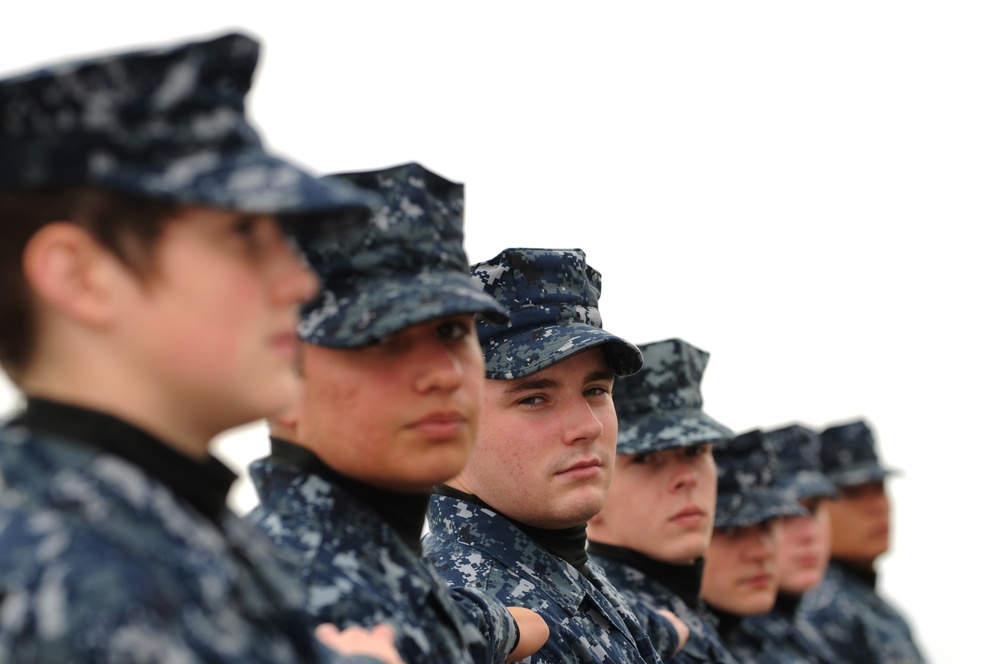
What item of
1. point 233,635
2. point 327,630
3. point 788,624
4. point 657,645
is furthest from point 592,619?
point 788,624

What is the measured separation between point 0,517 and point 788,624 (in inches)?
264

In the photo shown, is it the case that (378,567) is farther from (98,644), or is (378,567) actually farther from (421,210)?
(98,644)

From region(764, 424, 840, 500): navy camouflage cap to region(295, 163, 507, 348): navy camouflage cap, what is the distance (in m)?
5.55

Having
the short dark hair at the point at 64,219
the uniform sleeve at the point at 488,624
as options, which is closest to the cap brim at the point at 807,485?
the uniform sleeve at the point at 488,624

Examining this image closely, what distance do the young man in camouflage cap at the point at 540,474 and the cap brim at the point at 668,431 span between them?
3.75 feet

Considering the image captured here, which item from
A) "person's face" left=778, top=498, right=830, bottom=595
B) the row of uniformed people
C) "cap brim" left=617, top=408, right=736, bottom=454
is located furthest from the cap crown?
the row of uniformed people

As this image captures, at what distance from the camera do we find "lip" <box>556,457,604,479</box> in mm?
4312

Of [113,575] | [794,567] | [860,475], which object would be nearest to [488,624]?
[113,575]

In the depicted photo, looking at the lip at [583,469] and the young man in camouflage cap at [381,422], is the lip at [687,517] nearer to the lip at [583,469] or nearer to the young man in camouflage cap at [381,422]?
the lip at [583,469]

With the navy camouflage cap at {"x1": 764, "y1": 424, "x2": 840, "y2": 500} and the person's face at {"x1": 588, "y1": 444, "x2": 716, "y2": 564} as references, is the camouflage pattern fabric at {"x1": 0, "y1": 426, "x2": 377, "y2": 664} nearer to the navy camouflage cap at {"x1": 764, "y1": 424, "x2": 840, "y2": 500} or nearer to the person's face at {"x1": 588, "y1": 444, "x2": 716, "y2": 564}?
the person's face at {"x1": 588, "y1": 444, "x2": 716, "y2": 564}

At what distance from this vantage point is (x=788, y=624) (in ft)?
26.5

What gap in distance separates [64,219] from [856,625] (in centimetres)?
815

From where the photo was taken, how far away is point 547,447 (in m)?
4.34

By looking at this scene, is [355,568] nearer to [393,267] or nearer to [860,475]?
[393,267]
